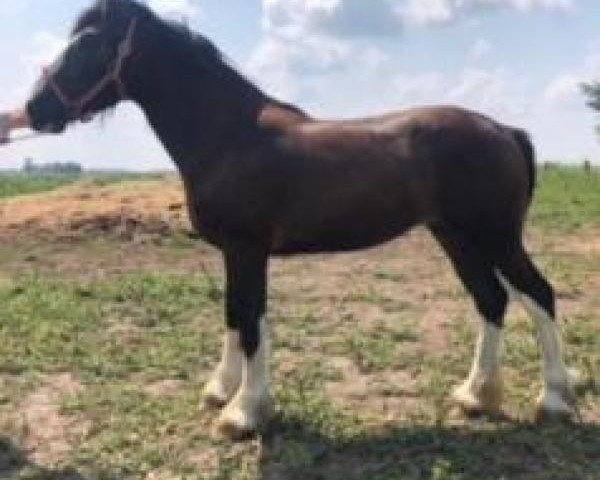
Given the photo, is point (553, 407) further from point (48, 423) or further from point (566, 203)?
point (566, 203)

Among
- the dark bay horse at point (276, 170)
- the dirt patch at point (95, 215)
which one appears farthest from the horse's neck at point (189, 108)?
the dirt patch at point (95, 215)

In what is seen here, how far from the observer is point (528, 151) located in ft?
22.0

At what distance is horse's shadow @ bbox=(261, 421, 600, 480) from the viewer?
577cm

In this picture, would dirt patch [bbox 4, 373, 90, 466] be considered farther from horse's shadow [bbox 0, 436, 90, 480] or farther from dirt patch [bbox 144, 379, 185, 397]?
dirt patch [bbox 144, 379, 185, 397]

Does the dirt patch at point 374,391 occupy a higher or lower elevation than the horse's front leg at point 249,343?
lower

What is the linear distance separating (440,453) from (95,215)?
348 inches

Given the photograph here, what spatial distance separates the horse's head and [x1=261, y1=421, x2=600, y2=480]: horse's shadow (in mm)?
2152

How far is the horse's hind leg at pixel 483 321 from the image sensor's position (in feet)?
21.6

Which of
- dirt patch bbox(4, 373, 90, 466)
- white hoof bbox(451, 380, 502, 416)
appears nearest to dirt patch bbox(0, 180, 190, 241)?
dirt patch bbox(4, 373, 90, 466)

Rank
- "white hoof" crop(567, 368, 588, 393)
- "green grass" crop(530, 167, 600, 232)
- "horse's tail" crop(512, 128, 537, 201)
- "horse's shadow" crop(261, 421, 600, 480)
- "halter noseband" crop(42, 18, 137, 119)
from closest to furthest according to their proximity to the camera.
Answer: "horse's shadow" crop(261, 421, 600, 480) → "halter noseband" crop(42, 18, 137, 119) → "horse's tail" crop(512, 128, 537, 201) → "white hoof" crop(567, 368, 588, 393) → "green grass" crop(530, 167, 600, 232)

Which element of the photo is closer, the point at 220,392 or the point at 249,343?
the point at 249,343

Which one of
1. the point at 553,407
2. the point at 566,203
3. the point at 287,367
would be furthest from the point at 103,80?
the point at 566,203

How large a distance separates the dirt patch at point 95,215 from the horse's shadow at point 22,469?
707cm

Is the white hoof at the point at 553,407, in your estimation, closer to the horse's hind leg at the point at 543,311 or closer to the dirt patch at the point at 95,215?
the horse's hind leg at the point at 543,311
